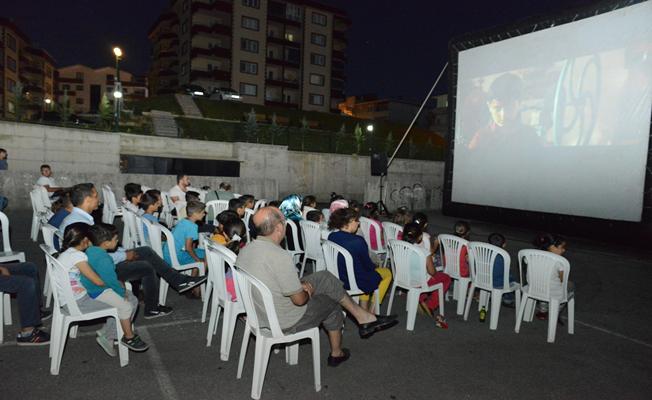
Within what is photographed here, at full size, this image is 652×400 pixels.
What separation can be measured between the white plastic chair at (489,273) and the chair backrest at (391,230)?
126 cm

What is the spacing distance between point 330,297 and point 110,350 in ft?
6.34

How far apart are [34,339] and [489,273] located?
4560 mm

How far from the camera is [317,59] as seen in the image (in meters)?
51.5

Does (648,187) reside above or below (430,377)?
above

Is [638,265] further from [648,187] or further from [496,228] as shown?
[496,228]

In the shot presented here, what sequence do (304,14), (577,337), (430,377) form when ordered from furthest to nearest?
(304,14) → (577,337) → (430,377)

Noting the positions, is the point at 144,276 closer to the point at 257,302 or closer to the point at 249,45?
the point at 257,302

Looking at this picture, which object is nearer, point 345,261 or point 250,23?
point 345,261

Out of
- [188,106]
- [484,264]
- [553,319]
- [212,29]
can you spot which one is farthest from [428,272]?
[212,29]

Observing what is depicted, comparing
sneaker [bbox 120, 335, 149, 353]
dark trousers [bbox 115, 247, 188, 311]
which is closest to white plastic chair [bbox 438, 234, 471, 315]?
dark trousers [bbox 115, 247, 188, 311]

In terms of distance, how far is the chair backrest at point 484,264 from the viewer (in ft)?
14.2

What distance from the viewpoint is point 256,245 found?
2.93 meters

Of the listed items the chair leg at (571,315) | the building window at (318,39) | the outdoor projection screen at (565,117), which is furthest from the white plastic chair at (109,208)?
the building window at (318,39)

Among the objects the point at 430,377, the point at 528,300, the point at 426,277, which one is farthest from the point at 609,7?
the point at 430,377
